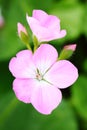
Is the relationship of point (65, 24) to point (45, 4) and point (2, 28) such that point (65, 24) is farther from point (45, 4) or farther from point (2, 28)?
point (2, 28)

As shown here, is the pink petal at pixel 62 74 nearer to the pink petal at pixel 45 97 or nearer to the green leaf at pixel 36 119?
the pink petal at pixel 45 97

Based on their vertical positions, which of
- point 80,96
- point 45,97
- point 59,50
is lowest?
point 80,96

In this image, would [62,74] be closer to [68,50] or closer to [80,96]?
[68,50]

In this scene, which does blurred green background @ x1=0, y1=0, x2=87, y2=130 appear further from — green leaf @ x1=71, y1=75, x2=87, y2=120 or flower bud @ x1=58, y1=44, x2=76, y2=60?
flower bud @ x1=58, y1=44, x2=76, y2=60

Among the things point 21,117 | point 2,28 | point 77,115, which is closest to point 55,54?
point 21,117

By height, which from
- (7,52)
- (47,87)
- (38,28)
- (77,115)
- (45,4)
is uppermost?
(38,28)

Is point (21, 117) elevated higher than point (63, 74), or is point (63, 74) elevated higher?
point (63, 74)

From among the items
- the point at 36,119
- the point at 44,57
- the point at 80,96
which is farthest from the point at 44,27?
the point at 80,96
